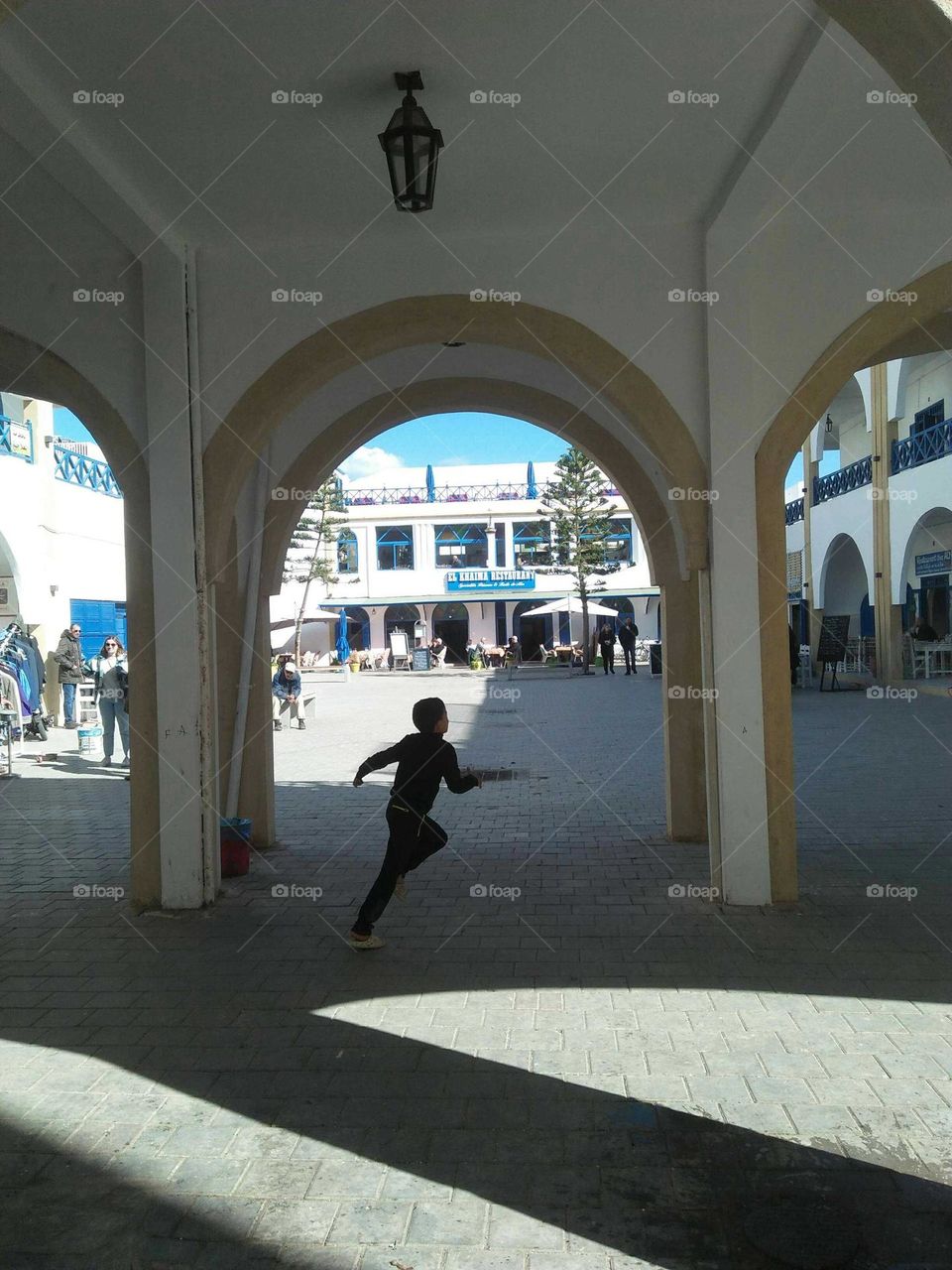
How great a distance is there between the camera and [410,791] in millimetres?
5469

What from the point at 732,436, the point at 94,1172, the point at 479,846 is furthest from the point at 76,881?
the point at 732,436

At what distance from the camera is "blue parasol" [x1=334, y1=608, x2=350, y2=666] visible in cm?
4022

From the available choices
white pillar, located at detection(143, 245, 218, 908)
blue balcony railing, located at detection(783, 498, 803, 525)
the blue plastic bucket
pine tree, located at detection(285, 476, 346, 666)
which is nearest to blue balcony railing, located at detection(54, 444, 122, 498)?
the blue plastic bucket

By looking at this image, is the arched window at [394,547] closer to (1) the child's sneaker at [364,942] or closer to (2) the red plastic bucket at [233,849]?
(2) the red plastic bucket at [233,849]

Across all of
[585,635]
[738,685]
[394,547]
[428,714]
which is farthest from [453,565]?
[428,714]

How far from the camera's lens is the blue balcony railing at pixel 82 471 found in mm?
18609

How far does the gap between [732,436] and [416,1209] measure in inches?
181

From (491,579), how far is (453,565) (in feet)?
6.13

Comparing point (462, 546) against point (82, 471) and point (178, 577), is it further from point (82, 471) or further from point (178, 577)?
point (178, 577)

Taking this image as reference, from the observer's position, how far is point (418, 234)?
6316mm

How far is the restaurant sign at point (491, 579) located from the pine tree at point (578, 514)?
221 inches

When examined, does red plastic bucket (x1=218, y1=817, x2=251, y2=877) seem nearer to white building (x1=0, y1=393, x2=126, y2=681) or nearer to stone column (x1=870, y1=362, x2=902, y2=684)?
white building (x1=0, y1=393, x2=126, y2=681)

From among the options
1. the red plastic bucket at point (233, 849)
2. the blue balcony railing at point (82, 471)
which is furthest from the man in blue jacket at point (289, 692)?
the red plastic bucket at point (233, 849)

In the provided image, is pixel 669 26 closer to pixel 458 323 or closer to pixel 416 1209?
pixel 458 323
